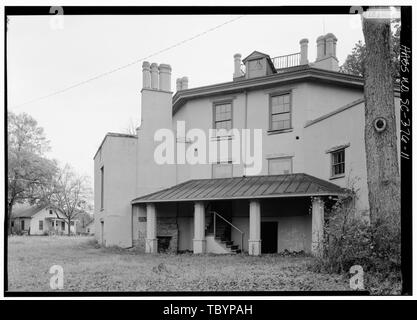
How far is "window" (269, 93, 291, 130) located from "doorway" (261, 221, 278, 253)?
2943 mm

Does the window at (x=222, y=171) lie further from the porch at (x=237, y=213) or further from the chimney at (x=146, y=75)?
the chimney at (x=146, y=75)

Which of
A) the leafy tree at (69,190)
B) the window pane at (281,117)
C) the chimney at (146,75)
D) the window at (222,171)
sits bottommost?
the leafy tree at (69,190)

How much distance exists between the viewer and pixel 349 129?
10344 millimetres

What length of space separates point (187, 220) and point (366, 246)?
6888 millimetres

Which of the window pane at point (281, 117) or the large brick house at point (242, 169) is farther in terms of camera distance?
the window pane at point (281, 117)

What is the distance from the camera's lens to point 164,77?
10219 millimetres

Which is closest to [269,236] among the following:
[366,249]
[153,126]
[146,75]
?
[153,126]

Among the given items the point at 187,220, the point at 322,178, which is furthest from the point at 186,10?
the point at 187,220

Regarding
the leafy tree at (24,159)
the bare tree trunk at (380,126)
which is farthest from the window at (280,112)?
the leafy tree at (24,159)

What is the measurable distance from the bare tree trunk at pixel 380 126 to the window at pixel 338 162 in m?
3.29

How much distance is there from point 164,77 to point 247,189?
153 inches

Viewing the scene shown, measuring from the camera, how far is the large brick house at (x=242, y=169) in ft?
34.5

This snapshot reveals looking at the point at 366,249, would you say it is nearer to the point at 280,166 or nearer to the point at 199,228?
the point at 280,166

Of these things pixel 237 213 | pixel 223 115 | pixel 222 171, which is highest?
pixel 223 115
